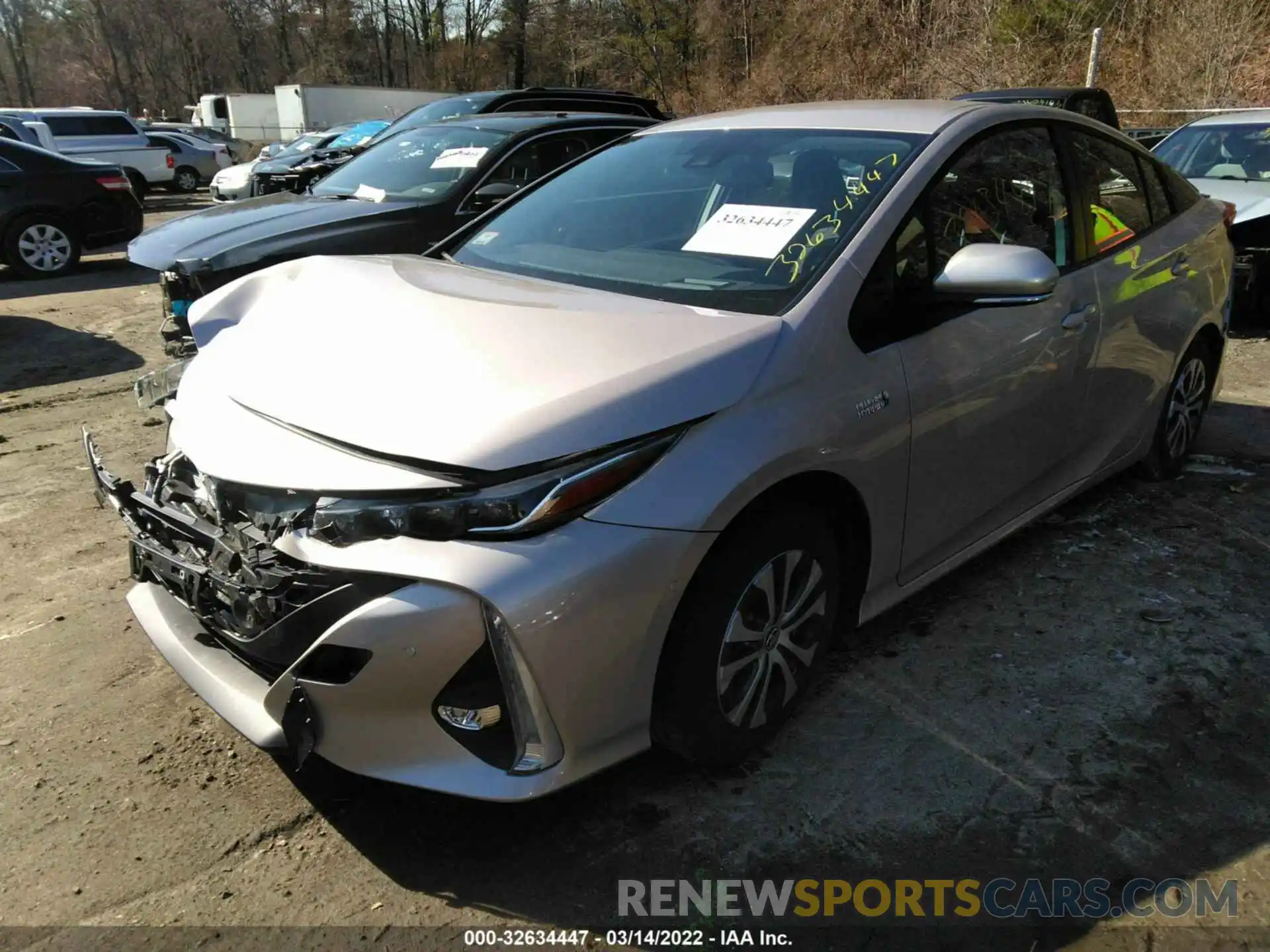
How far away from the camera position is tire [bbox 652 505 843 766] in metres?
2.35

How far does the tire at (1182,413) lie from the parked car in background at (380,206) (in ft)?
10.7

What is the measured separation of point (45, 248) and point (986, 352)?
1159cm

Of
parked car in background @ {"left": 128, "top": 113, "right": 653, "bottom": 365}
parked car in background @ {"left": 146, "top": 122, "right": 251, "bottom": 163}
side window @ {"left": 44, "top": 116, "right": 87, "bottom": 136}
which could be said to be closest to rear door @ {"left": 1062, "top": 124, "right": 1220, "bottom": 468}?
parked car in background @ {"left": 128, "top": 113, "right": 653, "bottom": 365}

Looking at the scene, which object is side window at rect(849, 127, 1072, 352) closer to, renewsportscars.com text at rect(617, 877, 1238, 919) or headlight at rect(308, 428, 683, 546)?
headlight at rect(308, 428, 683, 546)

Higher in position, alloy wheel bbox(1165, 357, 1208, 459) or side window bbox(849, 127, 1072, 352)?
side window bbox(849, 127, 1072, 352)

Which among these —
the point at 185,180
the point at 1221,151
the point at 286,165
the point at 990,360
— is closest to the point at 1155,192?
the point at 990,360

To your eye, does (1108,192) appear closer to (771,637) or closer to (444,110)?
(771,637)

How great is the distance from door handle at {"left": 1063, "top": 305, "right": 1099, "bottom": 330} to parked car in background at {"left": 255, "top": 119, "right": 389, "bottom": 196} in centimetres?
564

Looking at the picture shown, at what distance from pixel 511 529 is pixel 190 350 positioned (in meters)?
3.66

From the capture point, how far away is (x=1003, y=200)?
3.40m

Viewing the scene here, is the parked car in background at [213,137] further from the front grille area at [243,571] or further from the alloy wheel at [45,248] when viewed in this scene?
the front grille area at [243,571]

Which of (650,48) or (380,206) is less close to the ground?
(650,48)

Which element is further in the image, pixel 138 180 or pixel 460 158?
pixel 138 180

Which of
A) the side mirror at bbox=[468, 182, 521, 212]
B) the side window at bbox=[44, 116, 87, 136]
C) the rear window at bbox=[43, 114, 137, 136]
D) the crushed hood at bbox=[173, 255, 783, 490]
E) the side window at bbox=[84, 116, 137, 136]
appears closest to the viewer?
the crushed hood at bbox=[173, 255, 783, 490]
